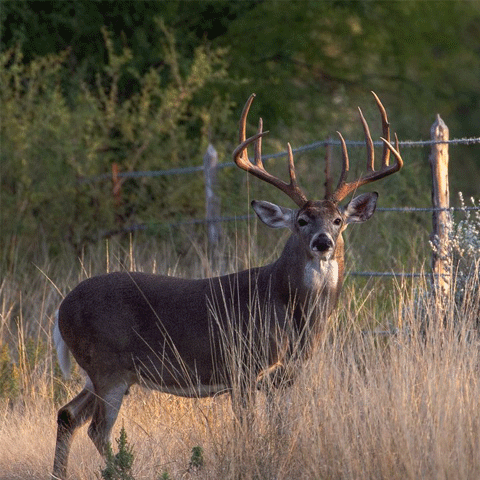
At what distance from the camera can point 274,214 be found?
21.5ft

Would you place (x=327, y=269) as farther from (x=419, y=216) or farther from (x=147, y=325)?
(x=419, y=216)

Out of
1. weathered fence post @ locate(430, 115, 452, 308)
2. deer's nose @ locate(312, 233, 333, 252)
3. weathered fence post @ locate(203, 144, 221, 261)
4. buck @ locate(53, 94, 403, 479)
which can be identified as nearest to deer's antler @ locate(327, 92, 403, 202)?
buck @ locate(53, 94, 403, 479)

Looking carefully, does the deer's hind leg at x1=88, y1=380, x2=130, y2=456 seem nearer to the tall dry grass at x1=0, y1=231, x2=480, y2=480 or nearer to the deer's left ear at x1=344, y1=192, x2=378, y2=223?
the tall dry grass at x1=0, y1=231, x2=480, y2=480

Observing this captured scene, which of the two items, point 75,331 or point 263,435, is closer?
point 263,435

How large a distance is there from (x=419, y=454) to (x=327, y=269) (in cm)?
165

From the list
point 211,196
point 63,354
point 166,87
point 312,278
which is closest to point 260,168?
point 312,278

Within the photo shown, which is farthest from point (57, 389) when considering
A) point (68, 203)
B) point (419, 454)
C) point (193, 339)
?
point (68, 203)

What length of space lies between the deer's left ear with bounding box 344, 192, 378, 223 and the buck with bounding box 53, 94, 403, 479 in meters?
0.13

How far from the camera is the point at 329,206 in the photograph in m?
6.21

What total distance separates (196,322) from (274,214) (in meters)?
0.83

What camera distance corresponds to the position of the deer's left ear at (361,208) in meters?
6.48

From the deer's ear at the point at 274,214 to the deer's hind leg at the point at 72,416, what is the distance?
137 centimetres

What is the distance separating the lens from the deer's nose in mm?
5902

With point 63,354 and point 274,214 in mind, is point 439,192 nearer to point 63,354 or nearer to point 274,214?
point 274,214
